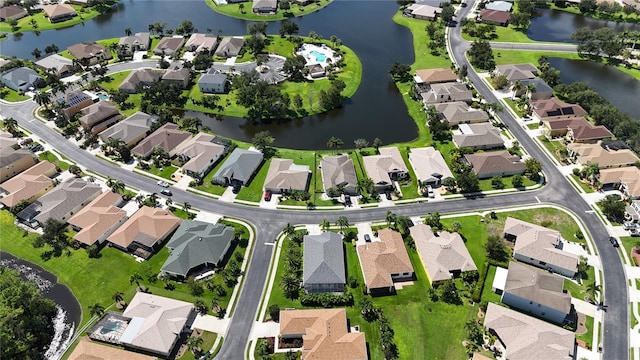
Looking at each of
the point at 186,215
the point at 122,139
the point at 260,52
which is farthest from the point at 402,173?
the point at 260,52

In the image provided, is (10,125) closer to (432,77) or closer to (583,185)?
(432,77)

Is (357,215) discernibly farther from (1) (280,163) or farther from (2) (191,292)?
(2) (191,292)

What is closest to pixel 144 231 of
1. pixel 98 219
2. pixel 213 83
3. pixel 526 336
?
pixel 98 219

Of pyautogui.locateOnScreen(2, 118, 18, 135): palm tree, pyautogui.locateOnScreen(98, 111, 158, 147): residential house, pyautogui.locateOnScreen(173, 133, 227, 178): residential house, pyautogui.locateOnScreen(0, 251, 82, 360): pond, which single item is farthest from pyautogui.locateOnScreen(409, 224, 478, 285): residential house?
pyautogui.locateOnScreen(2, 118, 18, 135): palm tree

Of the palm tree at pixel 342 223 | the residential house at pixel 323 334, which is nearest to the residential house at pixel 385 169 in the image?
the palm tree at pixel 342 223

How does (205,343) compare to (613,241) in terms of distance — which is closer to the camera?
(205,343)

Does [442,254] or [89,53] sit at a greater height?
[89,53]
